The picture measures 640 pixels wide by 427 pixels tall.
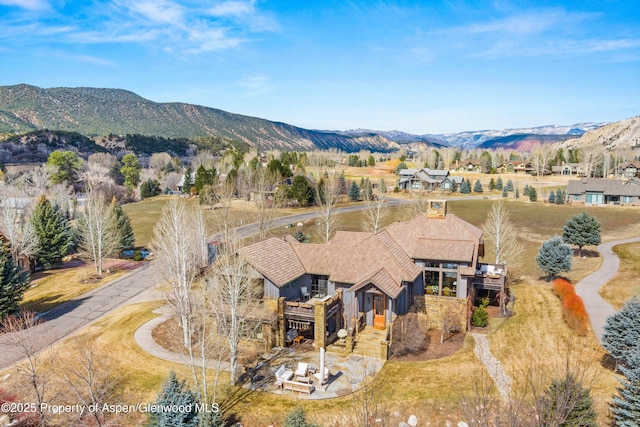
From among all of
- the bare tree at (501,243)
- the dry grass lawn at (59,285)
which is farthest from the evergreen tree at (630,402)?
the dry grass lawn at (59,285)

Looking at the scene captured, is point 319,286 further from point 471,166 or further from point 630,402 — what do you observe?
point 471,166

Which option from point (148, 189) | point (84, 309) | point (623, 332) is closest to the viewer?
point (623, 332)

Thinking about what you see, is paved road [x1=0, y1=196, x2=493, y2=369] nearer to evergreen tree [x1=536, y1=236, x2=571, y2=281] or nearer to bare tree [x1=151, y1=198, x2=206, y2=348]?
bare tree [x1=151, y1=198, x2=206, y2=348]

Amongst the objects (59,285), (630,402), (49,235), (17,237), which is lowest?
(59,285)

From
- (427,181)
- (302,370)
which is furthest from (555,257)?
(427,181)

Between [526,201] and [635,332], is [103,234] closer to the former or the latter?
[635,332]

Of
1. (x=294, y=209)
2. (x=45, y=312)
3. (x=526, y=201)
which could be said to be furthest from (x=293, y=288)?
(x=526, y=201)
